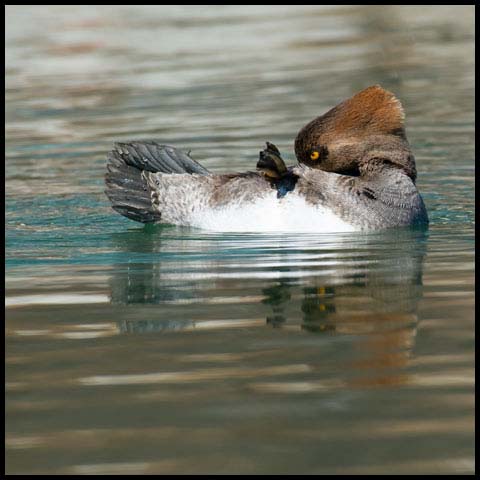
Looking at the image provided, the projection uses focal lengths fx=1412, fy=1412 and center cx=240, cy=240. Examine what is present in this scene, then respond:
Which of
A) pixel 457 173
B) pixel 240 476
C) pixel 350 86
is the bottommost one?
pixel 240 476

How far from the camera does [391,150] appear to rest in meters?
10.8

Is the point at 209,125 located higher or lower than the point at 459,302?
higher

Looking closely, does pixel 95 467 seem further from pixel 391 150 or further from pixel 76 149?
pixel 76 149

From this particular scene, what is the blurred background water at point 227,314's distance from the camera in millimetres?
5926

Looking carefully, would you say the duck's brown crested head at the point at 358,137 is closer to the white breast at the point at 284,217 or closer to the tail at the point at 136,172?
the white breast at the point at 284,217

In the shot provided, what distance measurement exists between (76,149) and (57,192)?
2.25 m

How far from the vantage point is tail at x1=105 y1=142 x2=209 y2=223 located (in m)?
11.1

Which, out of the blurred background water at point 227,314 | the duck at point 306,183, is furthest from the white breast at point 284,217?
the blurred background water at point 227,314


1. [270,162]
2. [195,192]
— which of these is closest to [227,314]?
[270,162]

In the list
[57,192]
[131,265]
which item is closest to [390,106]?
[131,265]

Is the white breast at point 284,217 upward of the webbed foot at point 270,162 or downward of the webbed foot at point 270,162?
downward

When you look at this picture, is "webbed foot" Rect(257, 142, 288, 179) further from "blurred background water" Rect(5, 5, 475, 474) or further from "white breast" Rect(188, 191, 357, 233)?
"blurred background water" Rect(5, 5, 475, 474)

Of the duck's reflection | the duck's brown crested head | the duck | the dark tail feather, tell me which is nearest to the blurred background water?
the duck's reflection

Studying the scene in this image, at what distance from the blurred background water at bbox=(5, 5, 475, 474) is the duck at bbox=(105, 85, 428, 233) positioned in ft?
0.50
